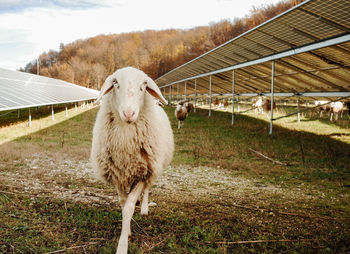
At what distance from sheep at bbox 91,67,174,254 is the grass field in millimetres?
532

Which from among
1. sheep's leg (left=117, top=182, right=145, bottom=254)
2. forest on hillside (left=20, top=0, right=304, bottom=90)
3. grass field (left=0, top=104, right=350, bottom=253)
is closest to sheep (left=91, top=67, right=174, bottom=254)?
sheep's leg (left=117, top=182, right=145, bottom=254)

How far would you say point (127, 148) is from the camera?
3162 millimetres

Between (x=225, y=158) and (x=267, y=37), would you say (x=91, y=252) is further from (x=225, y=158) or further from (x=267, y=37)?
(x=267, y=37)

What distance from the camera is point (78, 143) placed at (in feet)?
29.2

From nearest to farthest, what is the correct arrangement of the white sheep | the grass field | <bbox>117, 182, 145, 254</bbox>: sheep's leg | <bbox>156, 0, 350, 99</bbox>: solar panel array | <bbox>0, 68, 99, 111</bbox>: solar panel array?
<bbox>117, 182, 145, 254</bbox>: sheep's leg → the grass field → <bbox>156, 0, 350, 99</bbox>: solar panel array → <bbox>0, 68, 99, 111</bbox>: solar panel array → the white sheep

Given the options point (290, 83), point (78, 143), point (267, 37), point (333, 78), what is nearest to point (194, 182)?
point (78, 143)

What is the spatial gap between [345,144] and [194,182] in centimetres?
619

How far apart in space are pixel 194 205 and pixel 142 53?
74026 millimetres

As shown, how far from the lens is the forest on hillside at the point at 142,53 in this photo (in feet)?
163

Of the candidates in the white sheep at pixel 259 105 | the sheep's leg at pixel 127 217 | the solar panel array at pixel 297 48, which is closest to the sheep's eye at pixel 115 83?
the sheep's leg at pixel 127 217

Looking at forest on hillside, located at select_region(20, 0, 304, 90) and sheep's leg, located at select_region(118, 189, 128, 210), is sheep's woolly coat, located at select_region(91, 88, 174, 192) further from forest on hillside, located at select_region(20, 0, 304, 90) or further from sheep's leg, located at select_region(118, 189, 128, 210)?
forest on hillside, located at select_region(20, 0, 304, 90)

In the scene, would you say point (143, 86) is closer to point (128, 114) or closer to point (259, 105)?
point (128, 114)

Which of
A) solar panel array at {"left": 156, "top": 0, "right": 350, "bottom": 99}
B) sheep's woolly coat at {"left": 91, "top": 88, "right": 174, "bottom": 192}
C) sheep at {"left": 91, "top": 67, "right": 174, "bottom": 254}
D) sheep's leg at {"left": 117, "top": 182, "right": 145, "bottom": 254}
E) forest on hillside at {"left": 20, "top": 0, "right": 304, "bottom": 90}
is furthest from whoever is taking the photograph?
forest on hillside at {"left": 20, "top": 0, "right": 304, "bottom": 90}

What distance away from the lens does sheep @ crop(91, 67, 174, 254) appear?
9.81 ft
